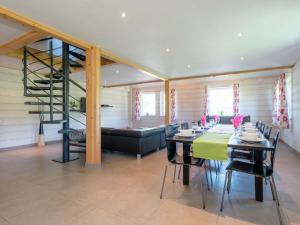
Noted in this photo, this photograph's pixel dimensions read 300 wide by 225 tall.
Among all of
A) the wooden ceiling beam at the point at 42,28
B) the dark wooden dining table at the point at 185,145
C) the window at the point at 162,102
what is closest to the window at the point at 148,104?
the window at the point at 162,102

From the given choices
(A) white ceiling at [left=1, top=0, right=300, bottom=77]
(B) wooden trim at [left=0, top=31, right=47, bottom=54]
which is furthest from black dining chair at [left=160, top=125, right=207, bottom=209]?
(B) wooden trim at [left=0, top=31, right=47, bottom=54]

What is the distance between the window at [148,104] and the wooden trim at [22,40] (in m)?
6.64

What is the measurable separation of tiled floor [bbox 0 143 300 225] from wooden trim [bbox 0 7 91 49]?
7.99 ft

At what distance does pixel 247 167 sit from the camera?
2.16 m

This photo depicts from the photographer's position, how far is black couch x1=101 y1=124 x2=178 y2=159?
170 inches

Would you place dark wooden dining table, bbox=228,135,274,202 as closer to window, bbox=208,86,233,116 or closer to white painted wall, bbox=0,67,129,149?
window, bbox=208,86,233,116

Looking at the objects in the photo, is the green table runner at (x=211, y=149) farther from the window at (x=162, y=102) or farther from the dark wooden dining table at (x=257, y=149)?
the window at (x=162, y=102)

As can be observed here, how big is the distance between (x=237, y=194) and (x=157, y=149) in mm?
2872

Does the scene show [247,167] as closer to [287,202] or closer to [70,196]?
[287,202]

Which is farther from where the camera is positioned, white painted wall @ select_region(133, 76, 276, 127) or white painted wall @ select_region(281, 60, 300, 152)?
white painted wall @ select_region(133, 76, 276, 127)

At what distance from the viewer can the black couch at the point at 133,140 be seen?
432 cm

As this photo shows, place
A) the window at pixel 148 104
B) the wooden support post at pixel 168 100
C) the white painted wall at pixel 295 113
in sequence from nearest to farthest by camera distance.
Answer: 1. the white painted wall at pixel 295 113
2. the wooden support post at pixel 168 100
3. the window at pixel 148 104

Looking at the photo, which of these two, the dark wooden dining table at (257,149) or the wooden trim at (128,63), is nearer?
the dark wooden dining table at (257,149)

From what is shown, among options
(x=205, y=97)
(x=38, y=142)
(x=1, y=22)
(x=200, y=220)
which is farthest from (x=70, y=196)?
(x=205, y=97)
